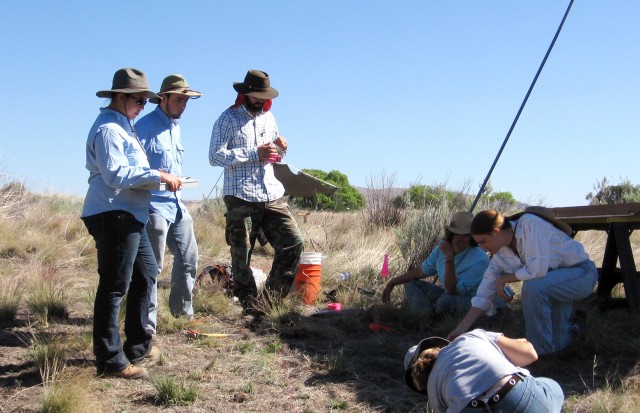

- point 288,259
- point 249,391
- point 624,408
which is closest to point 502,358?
point 624,408

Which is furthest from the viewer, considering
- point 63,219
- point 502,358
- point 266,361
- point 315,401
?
point 63,219

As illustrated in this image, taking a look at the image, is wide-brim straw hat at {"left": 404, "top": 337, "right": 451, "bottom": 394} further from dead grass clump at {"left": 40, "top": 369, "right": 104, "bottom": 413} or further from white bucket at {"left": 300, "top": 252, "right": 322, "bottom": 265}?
white bucket at {"left": 300, "top": 252, "right": 322, "bottom": 265}

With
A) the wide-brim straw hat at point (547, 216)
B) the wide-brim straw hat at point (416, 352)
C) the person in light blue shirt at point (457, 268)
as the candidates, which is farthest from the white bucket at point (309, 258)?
the wide-brim straw hat at point (416, 352)

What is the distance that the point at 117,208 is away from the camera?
14.1 ft

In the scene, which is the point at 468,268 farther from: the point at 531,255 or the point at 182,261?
the point at 182,261

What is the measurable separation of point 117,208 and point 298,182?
9.57 feet

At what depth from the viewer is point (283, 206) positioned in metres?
6.28

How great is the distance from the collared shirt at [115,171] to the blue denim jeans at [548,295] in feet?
8.39

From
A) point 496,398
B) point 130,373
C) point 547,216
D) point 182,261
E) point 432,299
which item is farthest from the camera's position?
point 432,299

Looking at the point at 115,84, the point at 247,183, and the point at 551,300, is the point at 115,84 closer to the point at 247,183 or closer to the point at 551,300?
the point at 247,183

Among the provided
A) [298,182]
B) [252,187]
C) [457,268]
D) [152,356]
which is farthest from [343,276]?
[152,356]

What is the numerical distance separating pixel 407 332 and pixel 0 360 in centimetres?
297

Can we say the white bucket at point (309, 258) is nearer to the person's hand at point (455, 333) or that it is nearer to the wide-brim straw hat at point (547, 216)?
the wide-brim straw hat at point (547, 216)

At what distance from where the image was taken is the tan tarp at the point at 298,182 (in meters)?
6.89
